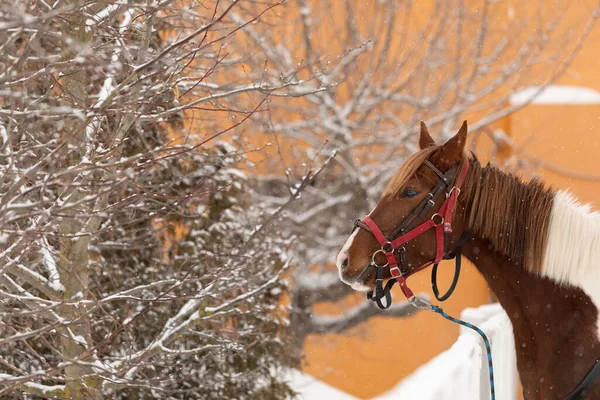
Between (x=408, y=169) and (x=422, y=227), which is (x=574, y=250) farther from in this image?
(x=408, y=169)

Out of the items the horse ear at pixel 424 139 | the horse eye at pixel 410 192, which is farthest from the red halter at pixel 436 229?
the horse ear at pixel 424 139

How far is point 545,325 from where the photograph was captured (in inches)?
120

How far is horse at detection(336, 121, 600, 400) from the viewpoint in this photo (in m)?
2.98

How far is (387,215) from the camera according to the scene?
3189 millimetres

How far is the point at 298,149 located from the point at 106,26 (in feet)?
23.1

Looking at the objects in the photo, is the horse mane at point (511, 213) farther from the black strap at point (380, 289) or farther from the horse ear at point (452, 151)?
the black strap at point (380, 289)

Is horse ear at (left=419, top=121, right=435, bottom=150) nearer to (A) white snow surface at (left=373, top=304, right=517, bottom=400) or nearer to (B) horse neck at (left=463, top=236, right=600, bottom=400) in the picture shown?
(B) horse neck at (left=463, top=236, right=600, bottom=400)

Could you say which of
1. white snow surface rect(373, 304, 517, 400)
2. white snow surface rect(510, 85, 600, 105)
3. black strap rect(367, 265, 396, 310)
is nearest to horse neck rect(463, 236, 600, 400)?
black strap rect(367, 265, 396, 310)

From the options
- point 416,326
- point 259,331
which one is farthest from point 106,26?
point 416,326

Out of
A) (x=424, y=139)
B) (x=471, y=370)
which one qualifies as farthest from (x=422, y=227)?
(x=471, y=370)

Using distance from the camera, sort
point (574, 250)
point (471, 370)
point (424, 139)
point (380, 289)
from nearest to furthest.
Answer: point (574, 250), point (380, 289), point (424, 139), point (471, 370)

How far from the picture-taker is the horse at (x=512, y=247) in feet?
9.78

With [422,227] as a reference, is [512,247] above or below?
below

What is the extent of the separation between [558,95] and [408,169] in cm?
781
